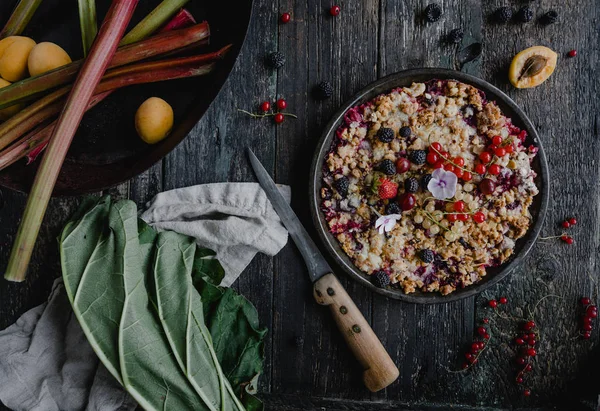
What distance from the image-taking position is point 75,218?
160 cm

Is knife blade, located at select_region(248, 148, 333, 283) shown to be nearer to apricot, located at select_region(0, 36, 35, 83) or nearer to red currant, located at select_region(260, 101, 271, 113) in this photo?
red currant, located at select_region(260, 101, 271, 113)

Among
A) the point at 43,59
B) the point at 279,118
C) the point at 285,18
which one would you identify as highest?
the point at 285,18

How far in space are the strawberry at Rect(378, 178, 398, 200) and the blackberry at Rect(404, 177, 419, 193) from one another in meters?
0.04

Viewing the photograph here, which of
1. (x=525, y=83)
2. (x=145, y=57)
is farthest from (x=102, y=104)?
(x=525, y=83)

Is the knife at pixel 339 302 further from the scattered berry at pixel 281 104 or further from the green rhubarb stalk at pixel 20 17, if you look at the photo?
the green rhubarb stalk at pixel 20 17

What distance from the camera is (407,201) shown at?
158 centimetres

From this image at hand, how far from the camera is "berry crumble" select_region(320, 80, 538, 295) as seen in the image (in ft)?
5.21

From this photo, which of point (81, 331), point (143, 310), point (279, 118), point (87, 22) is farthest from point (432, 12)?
point (81, 331)

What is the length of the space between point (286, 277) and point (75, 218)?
68 centimetres

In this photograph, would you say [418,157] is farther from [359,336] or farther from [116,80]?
[116,80]

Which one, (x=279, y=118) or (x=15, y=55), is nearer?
(x=15, y=55)

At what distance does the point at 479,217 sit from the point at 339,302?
500mm

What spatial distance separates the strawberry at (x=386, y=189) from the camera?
157 centimetres

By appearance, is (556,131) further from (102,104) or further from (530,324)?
(102,104)
